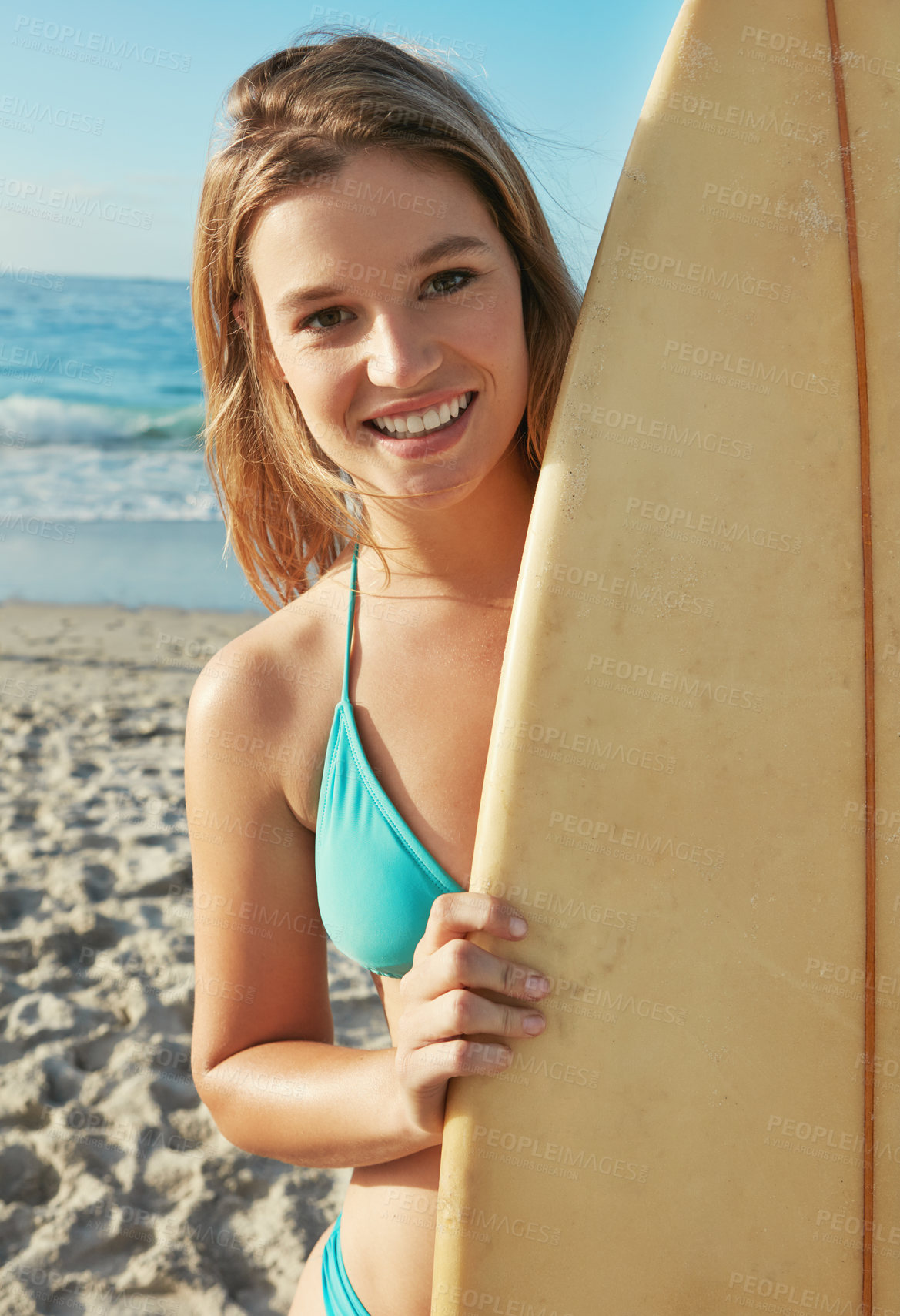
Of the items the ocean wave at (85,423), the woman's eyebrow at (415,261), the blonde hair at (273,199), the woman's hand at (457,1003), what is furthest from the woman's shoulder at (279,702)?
the ocean wave at (85,423)

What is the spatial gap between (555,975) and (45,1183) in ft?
7.33

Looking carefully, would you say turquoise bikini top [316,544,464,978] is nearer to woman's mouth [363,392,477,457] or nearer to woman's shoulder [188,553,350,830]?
woman's shoulder [188,553,350,830]

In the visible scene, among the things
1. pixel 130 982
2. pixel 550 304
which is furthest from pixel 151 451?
pixel 550 304

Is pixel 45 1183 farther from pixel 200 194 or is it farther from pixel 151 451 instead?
pixel 151 451

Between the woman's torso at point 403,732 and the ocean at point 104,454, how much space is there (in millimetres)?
1823

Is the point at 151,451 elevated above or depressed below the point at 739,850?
above

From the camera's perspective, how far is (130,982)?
3615 millimetres

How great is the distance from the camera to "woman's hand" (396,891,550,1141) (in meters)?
1.16

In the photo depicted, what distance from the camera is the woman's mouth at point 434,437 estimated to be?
1275 mm

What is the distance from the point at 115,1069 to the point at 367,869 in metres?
2.35

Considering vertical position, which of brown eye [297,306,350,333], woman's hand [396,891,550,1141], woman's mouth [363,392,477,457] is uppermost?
brown eye [297,306,350,333]

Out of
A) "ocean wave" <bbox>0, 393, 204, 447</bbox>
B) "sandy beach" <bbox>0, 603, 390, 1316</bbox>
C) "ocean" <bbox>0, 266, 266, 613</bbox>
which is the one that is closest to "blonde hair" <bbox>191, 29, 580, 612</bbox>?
"ocean" <bbox>0, 266, 266, 613</bbox>

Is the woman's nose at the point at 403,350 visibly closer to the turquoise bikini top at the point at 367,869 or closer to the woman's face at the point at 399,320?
the woman's face at the point at 399,320

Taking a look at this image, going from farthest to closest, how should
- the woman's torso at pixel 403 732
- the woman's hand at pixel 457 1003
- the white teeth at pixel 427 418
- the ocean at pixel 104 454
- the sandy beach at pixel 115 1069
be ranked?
the ocean at pixel 104 454
the sandy beach at pixel 115 1069
the woman's torso at pixel 403 732
the white teeth at pixel 427 418
the woman's hand at pixel 457 1003
